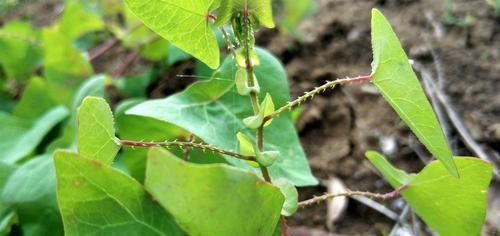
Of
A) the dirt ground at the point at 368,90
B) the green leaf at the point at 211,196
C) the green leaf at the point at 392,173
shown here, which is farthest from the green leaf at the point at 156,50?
the green leaf at the point at 211,196

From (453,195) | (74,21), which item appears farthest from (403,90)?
(74,21)

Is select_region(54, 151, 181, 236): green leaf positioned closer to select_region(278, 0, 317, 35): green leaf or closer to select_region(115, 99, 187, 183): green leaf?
select_region(115, 99, 187, 183): green leaf

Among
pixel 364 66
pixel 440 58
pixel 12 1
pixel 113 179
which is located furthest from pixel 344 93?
pixel 12 1

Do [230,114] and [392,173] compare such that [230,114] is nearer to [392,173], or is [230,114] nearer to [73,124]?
[392,173]

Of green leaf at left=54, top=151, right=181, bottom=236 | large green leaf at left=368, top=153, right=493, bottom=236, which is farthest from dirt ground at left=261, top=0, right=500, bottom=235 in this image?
green leaf at left=54, top=151, right=181, bottom=236

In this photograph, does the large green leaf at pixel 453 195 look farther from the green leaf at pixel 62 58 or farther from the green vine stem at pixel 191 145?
the green leaf at pixel 62 58

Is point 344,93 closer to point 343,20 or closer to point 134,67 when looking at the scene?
point 343,20
